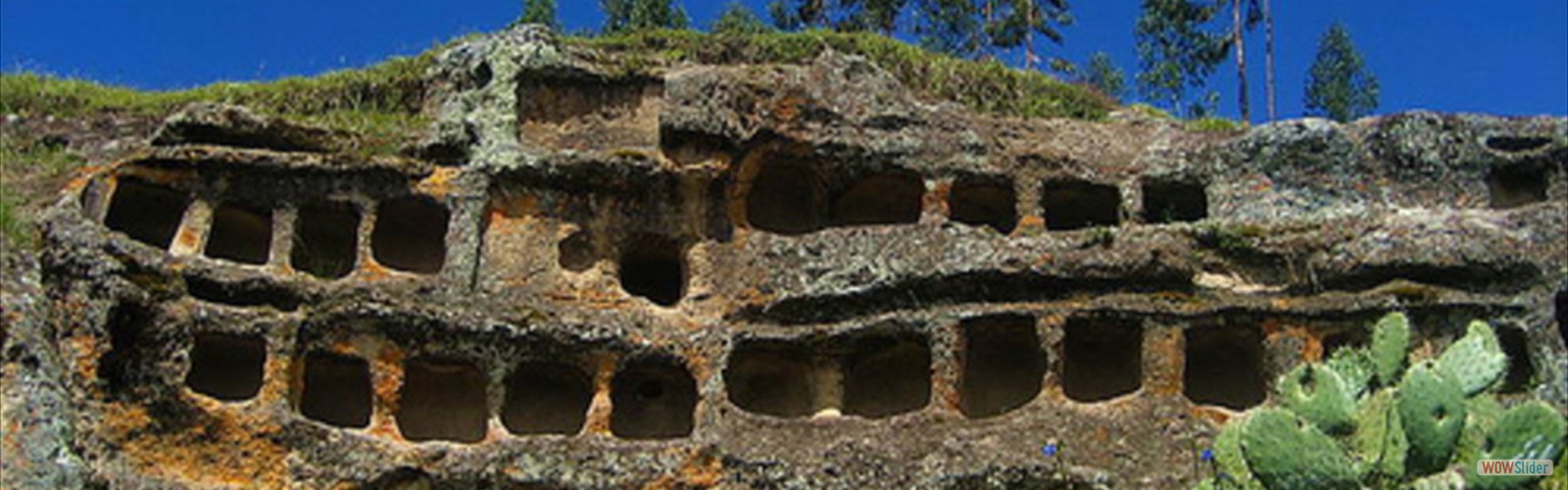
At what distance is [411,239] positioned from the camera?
27594mm

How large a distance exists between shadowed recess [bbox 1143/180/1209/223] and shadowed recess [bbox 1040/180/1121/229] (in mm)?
465

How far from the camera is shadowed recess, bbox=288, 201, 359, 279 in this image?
86.0ft

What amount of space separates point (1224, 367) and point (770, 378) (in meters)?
5.71

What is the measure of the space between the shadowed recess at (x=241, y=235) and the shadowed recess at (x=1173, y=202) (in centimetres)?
1144

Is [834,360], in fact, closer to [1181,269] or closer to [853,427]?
[853,427]

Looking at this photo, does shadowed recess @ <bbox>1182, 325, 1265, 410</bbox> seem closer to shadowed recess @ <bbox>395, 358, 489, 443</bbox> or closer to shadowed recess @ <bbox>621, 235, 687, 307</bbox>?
shadowed recess @ <bbox>621, 235, 687, 307</bbox>

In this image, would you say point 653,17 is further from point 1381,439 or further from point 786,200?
point 1381,439

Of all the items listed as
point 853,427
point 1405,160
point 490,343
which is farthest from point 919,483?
point 1405,160

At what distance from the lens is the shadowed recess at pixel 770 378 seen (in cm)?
2598

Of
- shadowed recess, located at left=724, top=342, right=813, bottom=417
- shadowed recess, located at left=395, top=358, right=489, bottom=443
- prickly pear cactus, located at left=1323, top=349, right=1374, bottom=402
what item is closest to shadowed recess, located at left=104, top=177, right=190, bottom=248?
shadowed recess, located at left=395, top=358, right=489, bottom=443

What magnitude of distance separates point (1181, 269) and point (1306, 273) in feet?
5.25

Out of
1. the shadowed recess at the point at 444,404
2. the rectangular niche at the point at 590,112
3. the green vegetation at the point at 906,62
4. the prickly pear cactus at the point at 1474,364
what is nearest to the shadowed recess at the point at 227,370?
the shadowed recess at the point at 444,404

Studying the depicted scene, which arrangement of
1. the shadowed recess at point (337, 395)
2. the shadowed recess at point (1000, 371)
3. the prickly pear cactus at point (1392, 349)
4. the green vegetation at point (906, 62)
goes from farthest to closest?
1. the green vegetation at point (906, 62)
2. the shadowed recess at point (1000, 371)
3. the shadowed recess at point (337, 395)
4. the prickly pear cactus at point (1392, 349)

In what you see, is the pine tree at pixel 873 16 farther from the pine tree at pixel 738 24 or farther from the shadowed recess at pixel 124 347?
the shadowed recess at pixel 124 347
